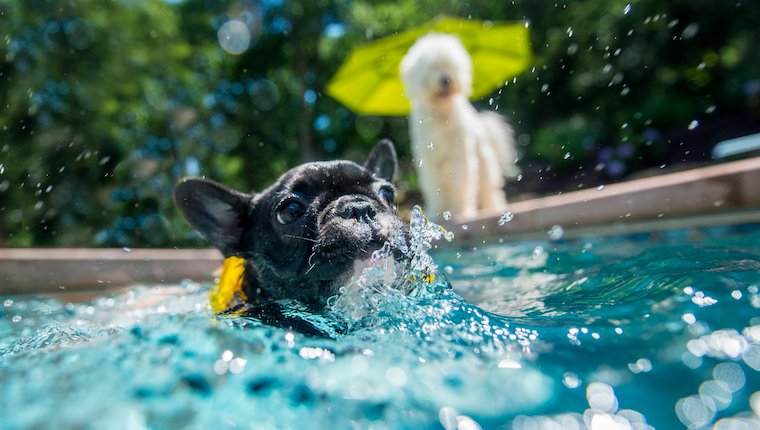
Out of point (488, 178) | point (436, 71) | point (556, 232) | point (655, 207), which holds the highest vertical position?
point (436, 71)

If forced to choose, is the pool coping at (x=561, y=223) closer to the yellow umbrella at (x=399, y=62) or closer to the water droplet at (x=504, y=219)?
the water droplet at (x=504, y=219)

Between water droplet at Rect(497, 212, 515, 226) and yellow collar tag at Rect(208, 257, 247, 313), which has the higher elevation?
water droplet at Rect(497, 212, 515, 226)

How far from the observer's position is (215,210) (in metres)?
3.55

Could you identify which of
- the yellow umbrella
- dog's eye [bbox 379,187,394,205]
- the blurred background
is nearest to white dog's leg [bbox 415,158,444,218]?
the yellow umbrella

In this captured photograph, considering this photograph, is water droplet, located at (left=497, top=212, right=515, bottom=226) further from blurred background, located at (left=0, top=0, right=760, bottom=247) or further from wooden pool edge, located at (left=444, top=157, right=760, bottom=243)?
blurred background, located at (left=0, top=0, right=760, bottom=247)

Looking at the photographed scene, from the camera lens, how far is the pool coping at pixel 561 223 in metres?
5.19

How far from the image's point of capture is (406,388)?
1.52 metres

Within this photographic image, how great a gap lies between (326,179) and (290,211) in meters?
0.32

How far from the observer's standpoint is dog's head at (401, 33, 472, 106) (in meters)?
7.72

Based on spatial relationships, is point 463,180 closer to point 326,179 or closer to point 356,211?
point 326,179

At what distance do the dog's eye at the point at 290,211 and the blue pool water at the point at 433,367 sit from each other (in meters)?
0.65

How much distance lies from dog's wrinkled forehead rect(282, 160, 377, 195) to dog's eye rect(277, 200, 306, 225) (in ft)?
0.31

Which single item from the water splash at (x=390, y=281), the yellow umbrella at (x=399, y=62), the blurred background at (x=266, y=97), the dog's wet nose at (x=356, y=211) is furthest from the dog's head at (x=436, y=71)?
the dog's wet nose at (x=356, y=211)

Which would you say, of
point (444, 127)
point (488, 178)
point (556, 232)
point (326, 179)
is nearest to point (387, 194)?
point (326, 179)
